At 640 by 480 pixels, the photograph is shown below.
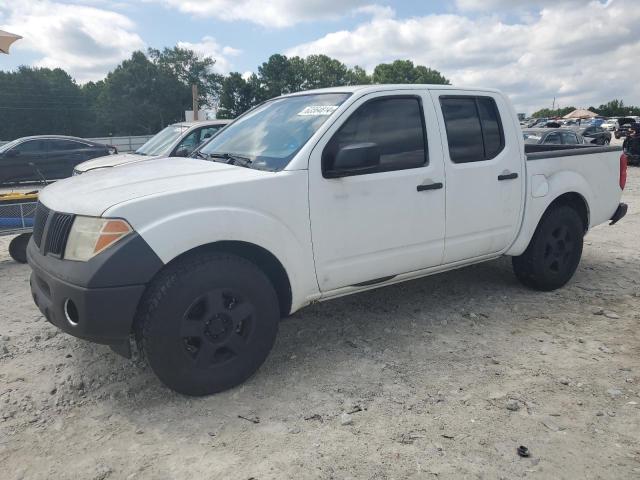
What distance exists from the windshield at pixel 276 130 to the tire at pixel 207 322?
0.78 m

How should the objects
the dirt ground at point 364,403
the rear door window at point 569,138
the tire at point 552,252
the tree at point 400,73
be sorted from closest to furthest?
the dirt ground at point 364,403
the tire at point 552,252
the rear door window at point 569,138
the tree at point 400,73

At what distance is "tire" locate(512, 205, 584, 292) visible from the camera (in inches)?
189

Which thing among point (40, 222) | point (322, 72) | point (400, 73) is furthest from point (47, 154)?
point (400, 73)

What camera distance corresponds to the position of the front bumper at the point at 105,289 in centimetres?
272

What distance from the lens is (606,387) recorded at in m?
3.28

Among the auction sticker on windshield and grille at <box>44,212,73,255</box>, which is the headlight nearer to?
grille at <box>44,212,73,255</box>

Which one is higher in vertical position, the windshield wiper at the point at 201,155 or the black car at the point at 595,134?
the windshield wiper at the point at 201,155

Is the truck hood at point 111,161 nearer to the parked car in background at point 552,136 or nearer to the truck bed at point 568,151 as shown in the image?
the truck bed at point 568,151

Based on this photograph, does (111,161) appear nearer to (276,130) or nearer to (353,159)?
(276,130)

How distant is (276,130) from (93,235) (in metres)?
1.53

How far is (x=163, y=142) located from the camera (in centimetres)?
877

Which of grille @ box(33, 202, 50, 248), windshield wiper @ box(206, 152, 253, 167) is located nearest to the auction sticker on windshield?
windshield wiper @ box(206, 152, 253, 167)

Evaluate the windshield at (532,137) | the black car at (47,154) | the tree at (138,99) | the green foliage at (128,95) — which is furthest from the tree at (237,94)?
the windshield at (532,137)

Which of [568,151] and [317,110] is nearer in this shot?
[317,110]
